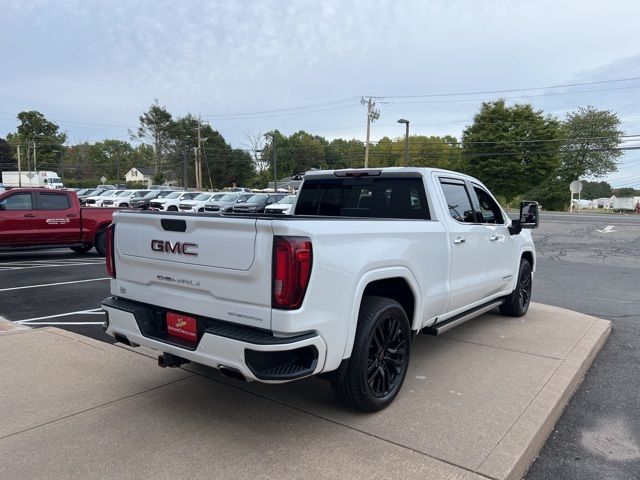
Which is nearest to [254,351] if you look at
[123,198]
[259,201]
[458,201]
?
[458,201]

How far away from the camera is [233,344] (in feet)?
9.45

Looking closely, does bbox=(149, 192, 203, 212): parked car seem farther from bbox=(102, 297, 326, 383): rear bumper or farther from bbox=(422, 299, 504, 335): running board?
bbox=(102, 297, 326, 383): rear bumper

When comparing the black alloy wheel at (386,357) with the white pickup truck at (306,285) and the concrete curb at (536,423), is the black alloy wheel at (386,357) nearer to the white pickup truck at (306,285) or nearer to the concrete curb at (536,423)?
the white pickup truck at (306,285)

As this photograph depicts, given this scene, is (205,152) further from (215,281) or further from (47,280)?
(215,281)

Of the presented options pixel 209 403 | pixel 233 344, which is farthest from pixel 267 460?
pixel 209 403

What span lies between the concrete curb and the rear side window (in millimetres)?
1774

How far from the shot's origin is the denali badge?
319 centimetres

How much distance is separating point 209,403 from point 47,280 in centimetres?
679

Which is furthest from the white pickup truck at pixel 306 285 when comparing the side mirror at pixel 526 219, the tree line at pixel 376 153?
the tree line at pixel 376 153

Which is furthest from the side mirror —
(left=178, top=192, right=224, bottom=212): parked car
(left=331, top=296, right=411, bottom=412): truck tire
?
(left=178, top=192, right=224, bottom=212): parked car

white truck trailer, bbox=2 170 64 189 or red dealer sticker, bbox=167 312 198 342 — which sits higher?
white truck trailer, bbox=2 170 64 189

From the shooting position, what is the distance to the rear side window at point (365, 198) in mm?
4617

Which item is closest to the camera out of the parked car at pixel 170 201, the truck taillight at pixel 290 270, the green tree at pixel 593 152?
the truck taillight at pixel 290 270

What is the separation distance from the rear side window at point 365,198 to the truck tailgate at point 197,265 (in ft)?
6.72
